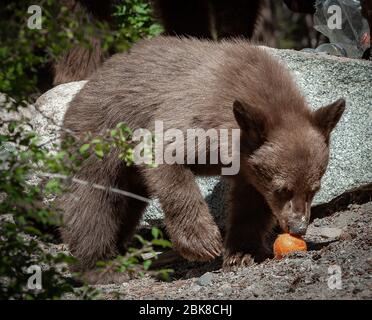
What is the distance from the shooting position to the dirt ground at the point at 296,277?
206 inches

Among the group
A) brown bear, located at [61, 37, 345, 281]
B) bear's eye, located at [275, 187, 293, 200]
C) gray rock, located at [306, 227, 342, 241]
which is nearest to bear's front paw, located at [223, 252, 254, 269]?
brown bear, located at [61, 37, 345, 281]

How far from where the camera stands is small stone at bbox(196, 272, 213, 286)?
244 inches

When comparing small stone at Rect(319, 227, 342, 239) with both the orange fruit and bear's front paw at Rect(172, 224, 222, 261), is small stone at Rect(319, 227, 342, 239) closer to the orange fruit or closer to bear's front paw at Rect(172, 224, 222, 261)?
the orange fruit

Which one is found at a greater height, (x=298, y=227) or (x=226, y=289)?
(x=298, y=227)

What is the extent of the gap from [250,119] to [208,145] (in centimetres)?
40

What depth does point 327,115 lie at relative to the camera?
6.00m

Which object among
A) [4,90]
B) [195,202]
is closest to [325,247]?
[195,202]

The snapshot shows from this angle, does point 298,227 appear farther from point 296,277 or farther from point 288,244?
point 296,277

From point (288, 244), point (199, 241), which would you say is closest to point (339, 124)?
point (288, 244)

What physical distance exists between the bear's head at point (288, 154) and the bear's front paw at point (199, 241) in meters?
0.51
